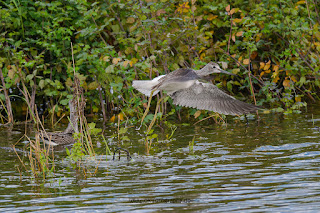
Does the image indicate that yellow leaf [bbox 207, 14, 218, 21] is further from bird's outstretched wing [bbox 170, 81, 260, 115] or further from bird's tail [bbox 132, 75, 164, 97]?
bird's tail [bbox 132, 75, 164, 97]

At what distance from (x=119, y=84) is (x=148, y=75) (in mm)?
835

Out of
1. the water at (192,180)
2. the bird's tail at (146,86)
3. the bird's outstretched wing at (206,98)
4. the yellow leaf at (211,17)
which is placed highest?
the yellow leaf at (211,17)

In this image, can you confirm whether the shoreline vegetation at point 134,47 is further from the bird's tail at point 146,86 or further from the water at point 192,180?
the water at point 192,180

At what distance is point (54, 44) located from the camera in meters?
10.4

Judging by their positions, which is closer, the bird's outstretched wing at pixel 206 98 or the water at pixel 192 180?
the water at pixel 192 180

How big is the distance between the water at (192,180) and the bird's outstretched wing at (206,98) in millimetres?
572

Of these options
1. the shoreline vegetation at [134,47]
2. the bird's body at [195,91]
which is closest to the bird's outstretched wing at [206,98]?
the bird's body at [195,91]

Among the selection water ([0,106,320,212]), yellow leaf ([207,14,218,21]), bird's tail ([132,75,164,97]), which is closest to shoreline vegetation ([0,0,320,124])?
yellow leaf ([207,14,218,21])

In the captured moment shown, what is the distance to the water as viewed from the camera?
4855 mm

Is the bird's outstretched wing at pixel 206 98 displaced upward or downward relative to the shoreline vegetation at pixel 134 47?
downward

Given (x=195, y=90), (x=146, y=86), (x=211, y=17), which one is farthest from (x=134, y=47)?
(x=211, y=17)

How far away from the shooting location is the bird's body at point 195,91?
780 centimetres

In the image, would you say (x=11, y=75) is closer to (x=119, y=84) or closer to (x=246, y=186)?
(x=119, y=84)

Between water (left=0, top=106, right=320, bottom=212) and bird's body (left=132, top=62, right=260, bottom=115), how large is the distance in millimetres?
576
